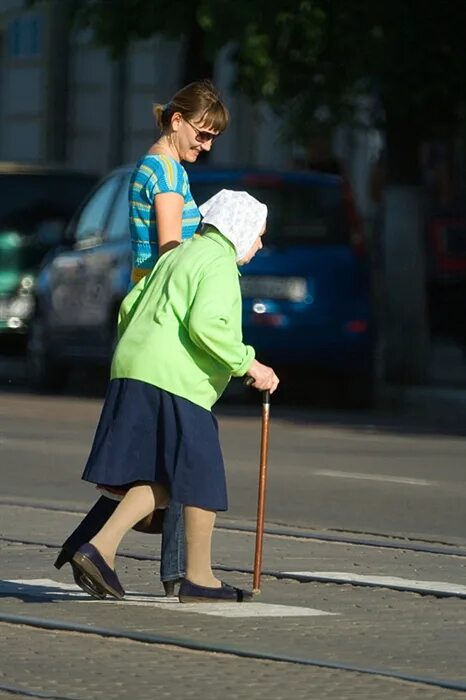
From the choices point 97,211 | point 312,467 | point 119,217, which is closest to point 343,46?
point 97,211

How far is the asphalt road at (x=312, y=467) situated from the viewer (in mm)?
10891

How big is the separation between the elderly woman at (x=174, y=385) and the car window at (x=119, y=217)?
33.6ft

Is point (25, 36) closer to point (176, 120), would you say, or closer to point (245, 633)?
point (176, 120)

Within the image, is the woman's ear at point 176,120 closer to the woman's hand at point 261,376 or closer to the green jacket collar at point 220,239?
→ the green jacket collar at point 220,239

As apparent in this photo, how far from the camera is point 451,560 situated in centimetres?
911

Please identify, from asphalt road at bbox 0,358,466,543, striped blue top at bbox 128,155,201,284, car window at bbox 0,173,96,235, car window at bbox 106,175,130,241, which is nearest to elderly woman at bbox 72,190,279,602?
striped blue top at bbox 128,155,201,284

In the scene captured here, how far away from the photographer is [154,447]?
7391mm

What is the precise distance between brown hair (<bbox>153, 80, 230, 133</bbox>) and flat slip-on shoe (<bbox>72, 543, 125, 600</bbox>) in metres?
1.44

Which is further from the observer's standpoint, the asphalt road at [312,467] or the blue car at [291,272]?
the blue car at [291,272]

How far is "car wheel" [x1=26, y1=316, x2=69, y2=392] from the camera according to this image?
1972 cm

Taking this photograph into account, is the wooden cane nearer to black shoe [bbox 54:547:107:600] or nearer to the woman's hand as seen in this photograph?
the woman's hand

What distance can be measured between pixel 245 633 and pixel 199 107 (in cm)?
180

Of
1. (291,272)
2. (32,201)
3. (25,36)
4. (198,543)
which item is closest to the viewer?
(198,543)

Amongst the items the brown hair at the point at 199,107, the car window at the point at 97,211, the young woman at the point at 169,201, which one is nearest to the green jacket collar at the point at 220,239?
the young woman at the point at 169,201
